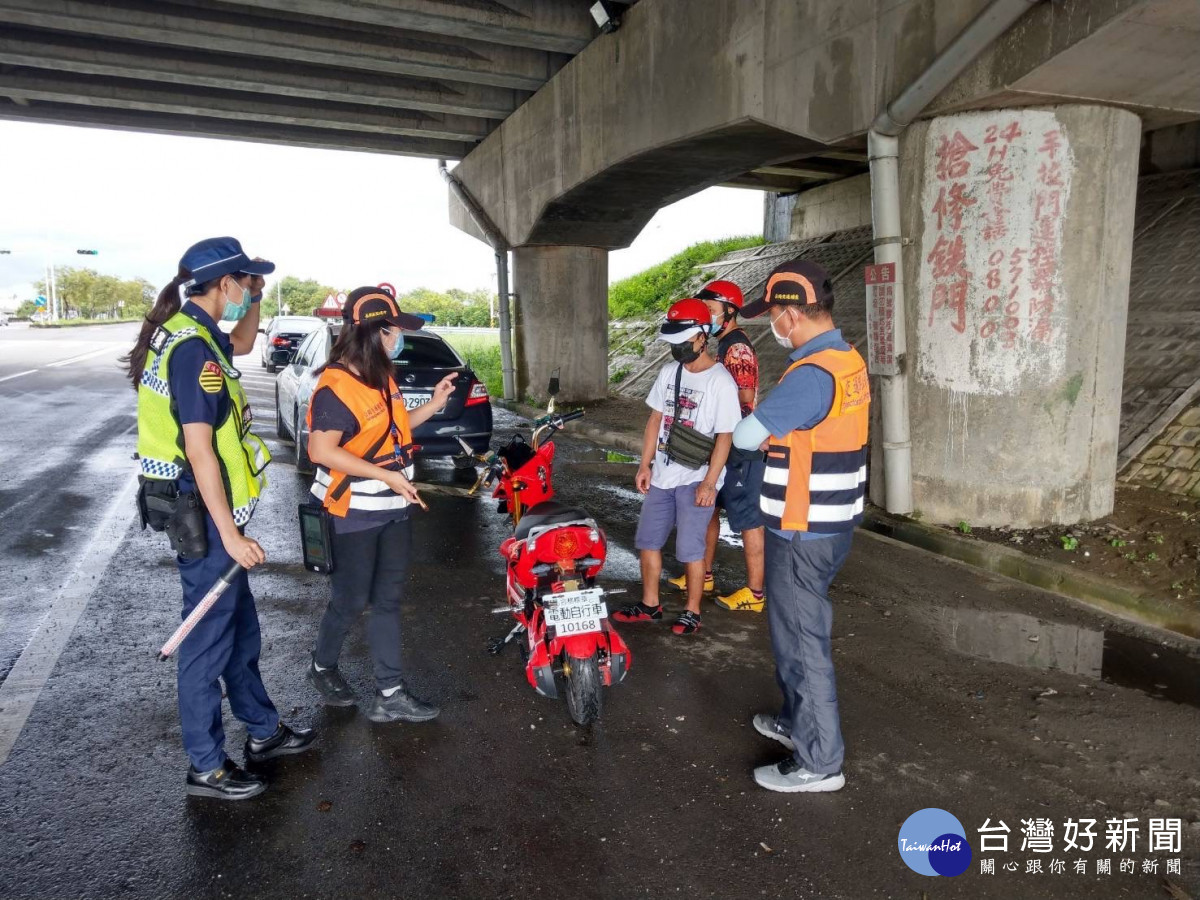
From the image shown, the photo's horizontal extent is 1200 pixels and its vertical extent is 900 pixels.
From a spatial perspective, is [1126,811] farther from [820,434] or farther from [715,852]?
[820,434]

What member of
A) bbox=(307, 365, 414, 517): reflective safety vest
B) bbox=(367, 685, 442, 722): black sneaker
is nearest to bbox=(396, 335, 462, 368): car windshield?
bbox=(307, 365, 414, 517): reflective safety vest

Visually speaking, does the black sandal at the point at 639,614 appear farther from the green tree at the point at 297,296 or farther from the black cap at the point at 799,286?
the green tree at the point at 297,296

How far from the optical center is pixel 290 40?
11.6 meters

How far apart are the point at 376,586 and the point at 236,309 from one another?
1340 millimetres

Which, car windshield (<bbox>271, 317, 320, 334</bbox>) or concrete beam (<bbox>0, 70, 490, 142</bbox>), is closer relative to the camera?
concrete beam (<bbox>0, 70, 490, 142</bbox>)

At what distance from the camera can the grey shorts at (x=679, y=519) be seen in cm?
486

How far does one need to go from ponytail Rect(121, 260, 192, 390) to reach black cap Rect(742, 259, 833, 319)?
88.9 inches

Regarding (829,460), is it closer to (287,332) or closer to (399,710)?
(399,710)

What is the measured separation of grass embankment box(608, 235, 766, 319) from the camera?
858 inches

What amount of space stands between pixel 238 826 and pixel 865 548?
524cm

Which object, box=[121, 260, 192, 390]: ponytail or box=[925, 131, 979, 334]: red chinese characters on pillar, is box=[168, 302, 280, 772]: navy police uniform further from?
box=[925, 131, 979, 334]: red chinese characters on pillar

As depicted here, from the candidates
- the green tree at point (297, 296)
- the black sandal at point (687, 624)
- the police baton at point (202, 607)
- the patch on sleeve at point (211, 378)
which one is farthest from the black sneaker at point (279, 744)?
the green tree at point (297, 296)

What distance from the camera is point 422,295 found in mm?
76812

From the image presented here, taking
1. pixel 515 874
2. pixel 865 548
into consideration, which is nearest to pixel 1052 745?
pixel 515 874
